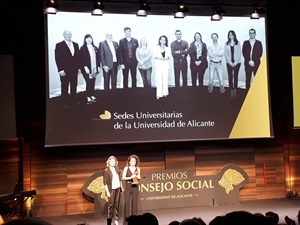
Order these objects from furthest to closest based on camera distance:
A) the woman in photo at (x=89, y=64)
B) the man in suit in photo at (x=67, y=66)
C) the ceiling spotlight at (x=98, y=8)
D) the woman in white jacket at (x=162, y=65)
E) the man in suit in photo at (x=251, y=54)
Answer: the man in suit in photo at (x=251, y=54), the woman in white jacket at (x=162, y=65), the woman in photo at (x=89, y=64), the man in suit in photo at (x=67, y=66), the ceiling spotlight at (x=98, y=8)

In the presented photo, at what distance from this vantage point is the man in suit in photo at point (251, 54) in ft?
29.8

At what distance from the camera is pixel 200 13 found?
8.95 m

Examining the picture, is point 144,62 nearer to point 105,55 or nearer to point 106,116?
point 105,55

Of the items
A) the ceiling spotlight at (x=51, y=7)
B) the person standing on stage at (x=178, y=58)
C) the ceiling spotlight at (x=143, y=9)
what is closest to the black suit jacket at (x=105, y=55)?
the ceiling spotlight at (x=143, y=9)

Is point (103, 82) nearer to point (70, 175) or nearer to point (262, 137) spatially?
point (70, 175)

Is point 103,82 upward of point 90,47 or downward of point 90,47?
downward

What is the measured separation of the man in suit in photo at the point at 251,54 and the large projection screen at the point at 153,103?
0.29ft

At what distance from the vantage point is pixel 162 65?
8766 millimetres

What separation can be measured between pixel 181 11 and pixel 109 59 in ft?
5.46

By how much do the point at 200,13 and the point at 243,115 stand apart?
2258 millimetres

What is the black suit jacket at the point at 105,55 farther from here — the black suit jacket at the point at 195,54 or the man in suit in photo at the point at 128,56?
the black suit jacket at the point at 195,54

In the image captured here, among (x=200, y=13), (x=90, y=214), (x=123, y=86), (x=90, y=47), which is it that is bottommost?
(x=90, y=214)

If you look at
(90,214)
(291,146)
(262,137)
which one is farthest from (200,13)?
(90,214)

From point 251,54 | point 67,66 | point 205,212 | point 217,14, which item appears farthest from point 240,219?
point 251,54
